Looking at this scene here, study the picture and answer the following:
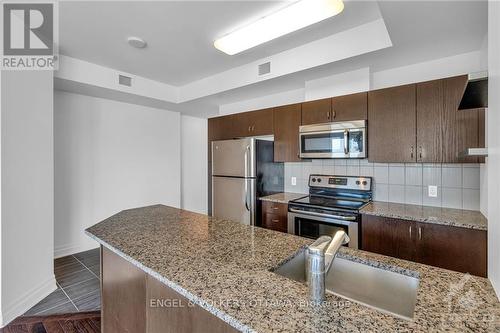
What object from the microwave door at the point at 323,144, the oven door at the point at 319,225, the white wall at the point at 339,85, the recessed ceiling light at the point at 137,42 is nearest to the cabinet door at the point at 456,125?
the white wall at the point at 339,85

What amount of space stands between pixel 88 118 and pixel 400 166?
421 cm

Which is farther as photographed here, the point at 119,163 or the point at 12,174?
the point at 119,163

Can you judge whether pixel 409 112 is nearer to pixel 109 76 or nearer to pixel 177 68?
pixel 177 68

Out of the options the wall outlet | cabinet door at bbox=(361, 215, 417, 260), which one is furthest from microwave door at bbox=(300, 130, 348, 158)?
the wall outlet

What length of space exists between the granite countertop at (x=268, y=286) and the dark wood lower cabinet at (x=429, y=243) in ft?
3.85

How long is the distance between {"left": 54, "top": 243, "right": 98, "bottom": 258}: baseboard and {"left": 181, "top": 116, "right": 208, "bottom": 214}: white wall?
5.95ft

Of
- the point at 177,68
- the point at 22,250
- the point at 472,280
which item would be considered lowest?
the point at 22,250

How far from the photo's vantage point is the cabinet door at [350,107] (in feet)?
8.58

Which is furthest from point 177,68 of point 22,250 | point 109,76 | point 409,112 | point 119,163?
point 409,112

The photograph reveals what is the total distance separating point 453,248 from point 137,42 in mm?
3481

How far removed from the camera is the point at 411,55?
2406mm

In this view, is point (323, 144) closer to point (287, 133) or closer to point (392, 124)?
point (287, 133)

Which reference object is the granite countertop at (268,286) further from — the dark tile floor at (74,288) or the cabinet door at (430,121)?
A: the cabinet door at (430,121)

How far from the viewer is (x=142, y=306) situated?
1.26 meters
